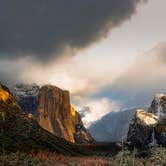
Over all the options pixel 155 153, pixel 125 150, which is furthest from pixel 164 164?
pixel 125 150

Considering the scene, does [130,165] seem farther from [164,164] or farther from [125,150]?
[164,164]

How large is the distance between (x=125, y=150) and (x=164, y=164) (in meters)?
19.4

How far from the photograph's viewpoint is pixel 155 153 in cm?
8781

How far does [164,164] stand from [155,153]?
173 inches

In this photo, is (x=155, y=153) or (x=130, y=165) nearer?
(x=155, y=153)

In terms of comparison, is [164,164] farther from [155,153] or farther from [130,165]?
[130,165]

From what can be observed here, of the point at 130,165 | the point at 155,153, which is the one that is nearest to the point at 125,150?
the point at 130,165

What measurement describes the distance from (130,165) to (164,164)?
19882 mm

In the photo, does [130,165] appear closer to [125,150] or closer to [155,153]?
[125,150]

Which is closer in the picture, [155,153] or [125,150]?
[155,153]

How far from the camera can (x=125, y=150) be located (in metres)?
102

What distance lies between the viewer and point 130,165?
10281 centimetres
